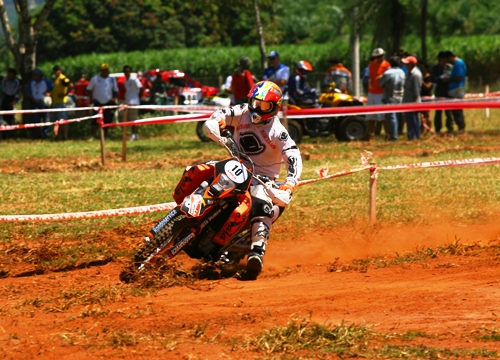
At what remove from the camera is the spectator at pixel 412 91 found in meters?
20.2

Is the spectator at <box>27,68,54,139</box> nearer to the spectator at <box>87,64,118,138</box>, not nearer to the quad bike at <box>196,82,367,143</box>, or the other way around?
the spectator at <box>87,64,118,138</box>

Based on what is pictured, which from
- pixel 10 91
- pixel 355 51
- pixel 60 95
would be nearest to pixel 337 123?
pixel 60 95

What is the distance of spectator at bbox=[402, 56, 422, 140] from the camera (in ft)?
66.2

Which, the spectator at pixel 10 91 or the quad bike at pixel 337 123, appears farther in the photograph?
the spectator at pixel 10 91

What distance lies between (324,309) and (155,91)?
28.2 m

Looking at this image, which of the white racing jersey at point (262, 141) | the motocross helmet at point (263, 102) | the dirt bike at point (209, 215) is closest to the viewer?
the dirt bike at point (209, 215)

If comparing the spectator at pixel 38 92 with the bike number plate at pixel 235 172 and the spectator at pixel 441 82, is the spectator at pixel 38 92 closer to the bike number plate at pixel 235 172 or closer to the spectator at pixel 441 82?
the spectator at pixel 441 82

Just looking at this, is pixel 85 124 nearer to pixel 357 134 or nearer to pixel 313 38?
pixel 357 134

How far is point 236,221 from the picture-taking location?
7.91m

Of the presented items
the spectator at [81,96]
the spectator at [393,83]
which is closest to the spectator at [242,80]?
the spectator at [393,83]

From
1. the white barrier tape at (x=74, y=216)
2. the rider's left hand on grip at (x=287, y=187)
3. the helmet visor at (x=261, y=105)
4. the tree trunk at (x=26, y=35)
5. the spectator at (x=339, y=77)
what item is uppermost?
the tree trunk at (x=26, y=35)

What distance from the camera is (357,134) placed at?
20.9m

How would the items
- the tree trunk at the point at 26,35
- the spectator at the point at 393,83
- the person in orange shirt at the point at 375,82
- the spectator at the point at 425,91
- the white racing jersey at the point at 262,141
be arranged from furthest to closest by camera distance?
1. the tree trunk at the point at 26,35
2. the spectator at the point at 425,91
3. the person in orange shirt at the point at 375,82
4. the spectator at the point at 393,83
5. the white racing jersey at the point at 262,141

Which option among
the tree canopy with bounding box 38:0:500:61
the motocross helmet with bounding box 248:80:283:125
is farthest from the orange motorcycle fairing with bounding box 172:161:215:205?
the tree canopy with bounding box 38:0:500:61
